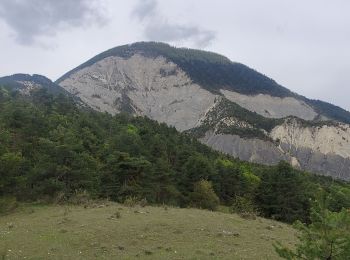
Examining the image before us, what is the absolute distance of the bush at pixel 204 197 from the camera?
53500 millimetres

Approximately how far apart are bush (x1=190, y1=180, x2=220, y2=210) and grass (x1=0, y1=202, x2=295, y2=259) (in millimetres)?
22892

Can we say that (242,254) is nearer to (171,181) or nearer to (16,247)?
(16,247)

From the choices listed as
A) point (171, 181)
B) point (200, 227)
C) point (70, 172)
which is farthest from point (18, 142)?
point (200, 227)

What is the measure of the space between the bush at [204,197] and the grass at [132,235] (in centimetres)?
2289

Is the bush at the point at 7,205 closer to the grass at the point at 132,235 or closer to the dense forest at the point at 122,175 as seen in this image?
the grass at the point at 132,235

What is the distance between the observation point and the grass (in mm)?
20109

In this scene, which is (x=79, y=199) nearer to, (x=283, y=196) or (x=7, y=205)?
(x=7, y=205)

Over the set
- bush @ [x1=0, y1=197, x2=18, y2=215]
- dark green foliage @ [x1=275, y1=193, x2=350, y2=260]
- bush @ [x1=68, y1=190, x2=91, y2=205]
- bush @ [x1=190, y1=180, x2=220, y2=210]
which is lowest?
bush @ [x1=190, y1=180, x2=220, y2=210]

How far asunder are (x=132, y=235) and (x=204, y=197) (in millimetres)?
33283

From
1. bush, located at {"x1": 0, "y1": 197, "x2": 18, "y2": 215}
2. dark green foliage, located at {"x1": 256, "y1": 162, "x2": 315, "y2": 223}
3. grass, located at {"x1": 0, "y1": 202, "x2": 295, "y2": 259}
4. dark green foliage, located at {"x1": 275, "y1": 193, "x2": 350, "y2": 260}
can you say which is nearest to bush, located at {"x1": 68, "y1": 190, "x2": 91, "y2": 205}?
grass, located at {"x1": 0, "y1": 202, "x2": 295, "y2": 259}

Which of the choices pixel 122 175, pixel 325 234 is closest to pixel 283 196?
pixel 122 175

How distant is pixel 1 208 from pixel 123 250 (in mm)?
14332

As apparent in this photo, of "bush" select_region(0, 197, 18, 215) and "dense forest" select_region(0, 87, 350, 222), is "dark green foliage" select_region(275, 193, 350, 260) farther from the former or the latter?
"bush" select_region(0, 197, 18, 215)

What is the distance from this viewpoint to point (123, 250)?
2042 cm
